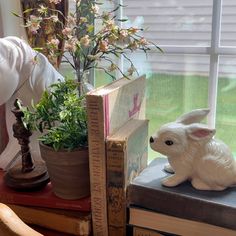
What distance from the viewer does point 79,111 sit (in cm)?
81

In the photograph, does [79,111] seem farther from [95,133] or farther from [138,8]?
[138,8]

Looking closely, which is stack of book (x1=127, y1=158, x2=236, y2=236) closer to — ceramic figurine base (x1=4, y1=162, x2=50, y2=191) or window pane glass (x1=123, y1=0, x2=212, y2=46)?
ceramic figurine base (x1=4, y1=162, x2=50, y2=191)

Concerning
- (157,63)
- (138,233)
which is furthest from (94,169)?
(157,63)

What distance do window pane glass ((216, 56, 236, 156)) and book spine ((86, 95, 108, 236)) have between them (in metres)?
0.42

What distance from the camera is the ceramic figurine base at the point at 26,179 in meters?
0.85

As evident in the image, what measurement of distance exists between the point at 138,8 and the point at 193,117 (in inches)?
16.2

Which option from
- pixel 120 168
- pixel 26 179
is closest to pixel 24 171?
pixel 26 179

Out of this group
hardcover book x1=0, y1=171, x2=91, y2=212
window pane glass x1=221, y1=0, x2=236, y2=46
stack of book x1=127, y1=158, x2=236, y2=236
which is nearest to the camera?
stack of book x1=127, y1=158, x2=236, y2=236

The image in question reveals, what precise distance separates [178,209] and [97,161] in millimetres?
197

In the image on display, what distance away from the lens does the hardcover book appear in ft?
2.67

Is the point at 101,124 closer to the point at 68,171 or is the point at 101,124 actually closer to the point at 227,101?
the point at 68,171

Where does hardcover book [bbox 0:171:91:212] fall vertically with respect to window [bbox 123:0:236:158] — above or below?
below

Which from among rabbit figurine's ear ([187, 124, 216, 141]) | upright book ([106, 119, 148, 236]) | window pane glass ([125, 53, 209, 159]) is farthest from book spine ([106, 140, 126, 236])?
window pane glass ([125, 53, 209, 159])

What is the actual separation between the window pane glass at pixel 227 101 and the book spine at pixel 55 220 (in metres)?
0.48
